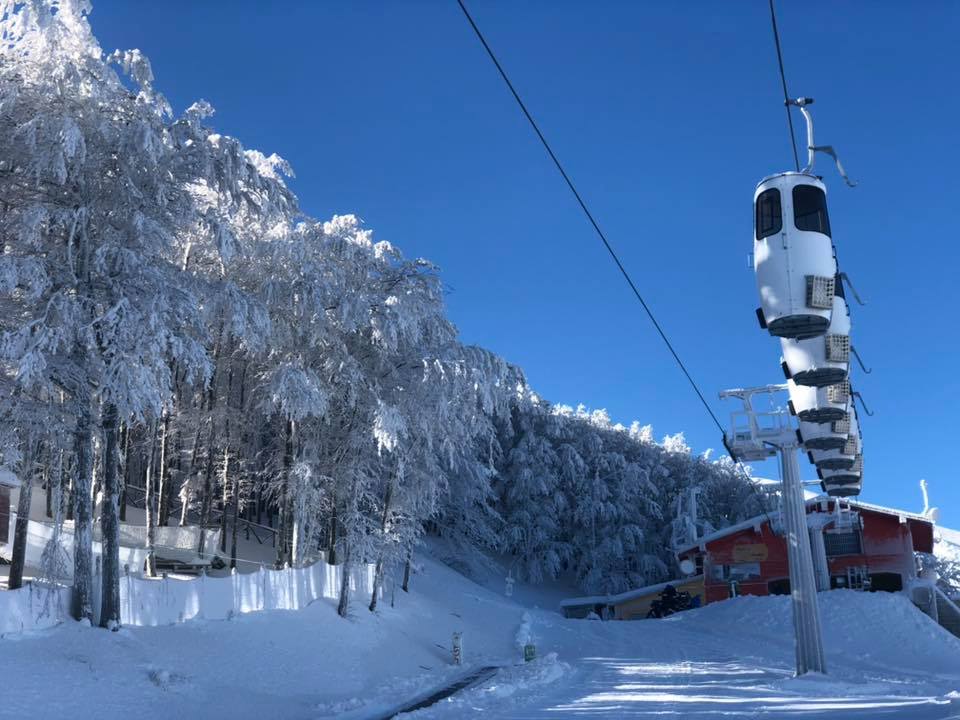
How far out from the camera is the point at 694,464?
6194 cm

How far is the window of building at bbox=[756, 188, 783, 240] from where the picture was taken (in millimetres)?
13016

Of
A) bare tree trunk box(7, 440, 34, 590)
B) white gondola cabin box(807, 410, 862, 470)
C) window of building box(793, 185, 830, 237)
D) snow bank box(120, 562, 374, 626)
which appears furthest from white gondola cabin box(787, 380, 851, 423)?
bare tree trunk box(7, 440, 34, 590)

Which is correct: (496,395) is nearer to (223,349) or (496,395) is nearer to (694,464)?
(223,349)

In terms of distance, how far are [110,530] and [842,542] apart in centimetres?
3764

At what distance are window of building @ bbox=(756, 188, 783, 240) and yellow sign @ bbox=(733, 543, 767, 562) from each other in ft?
111

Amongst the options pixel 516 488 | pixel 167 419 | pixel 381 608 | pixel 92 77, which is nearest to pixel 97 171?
pixel 92 77

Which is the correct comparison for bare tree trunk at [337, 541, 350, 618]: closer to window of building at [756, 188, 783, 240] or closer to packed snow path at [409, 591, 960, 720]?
packed snow path at [409, 591, 960, 720]

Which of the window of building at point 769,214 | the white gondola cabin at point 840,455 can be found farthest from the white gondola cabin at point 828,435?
the window of building at point 769,214

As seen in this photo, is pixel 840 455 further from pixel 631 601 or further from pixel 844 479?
pixel 631 601

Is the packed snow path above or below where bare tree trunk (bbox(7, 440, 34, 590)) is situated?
below

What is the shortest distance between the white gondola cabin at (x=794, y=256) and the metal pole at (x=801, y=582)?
26.2 feet

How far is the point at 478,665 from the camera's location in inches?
923

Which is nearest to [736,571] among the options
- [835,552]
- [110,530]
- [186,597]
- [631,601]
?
[835,552]

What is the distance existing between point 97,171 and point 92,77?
5.38ft
